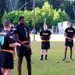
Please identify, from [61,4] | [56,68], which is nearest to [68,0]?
[61,4]

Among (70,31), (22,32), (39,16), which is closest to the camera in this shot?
(22,32)

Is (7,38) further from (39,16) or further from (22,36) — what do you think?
(39,16)

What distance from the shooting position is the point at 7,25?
1009 cm

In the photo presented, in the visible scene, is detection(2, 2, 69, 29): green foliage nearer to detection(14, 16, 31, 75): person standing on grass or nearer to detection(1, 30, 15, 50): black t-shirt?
detection(14, 16, 31, 75): person standing on grass

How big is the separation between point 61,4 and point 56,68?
9906 centimetres

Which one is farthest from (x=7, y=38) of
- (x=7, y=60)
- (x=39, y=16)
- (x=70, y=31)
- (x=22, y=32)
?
(x=39, y=16)

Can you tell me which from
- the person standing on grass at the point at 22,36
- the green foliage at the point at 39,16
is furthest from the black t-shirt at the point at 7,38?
Answer: the green foliage at the point at 39,16

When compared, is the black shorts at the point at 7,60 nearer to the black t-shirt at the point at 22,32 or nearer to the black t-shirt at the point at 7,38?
the black t-shirt at the point at 7,38

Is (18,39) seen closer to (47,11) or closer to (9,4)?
(47,11)

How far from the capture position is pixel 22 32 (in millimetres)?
11859

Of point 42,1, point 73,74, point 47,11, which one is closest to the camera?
point 73,74

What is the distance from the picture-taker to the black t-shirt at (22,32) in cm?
1185

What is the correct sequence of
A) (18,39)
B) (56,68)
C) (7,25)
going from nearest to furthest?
(7,25) → (18,39) → (56,68)

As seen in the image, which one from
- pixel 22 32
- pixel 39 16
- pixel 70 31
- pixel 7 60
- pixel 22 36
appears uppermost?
pixel 22 32
